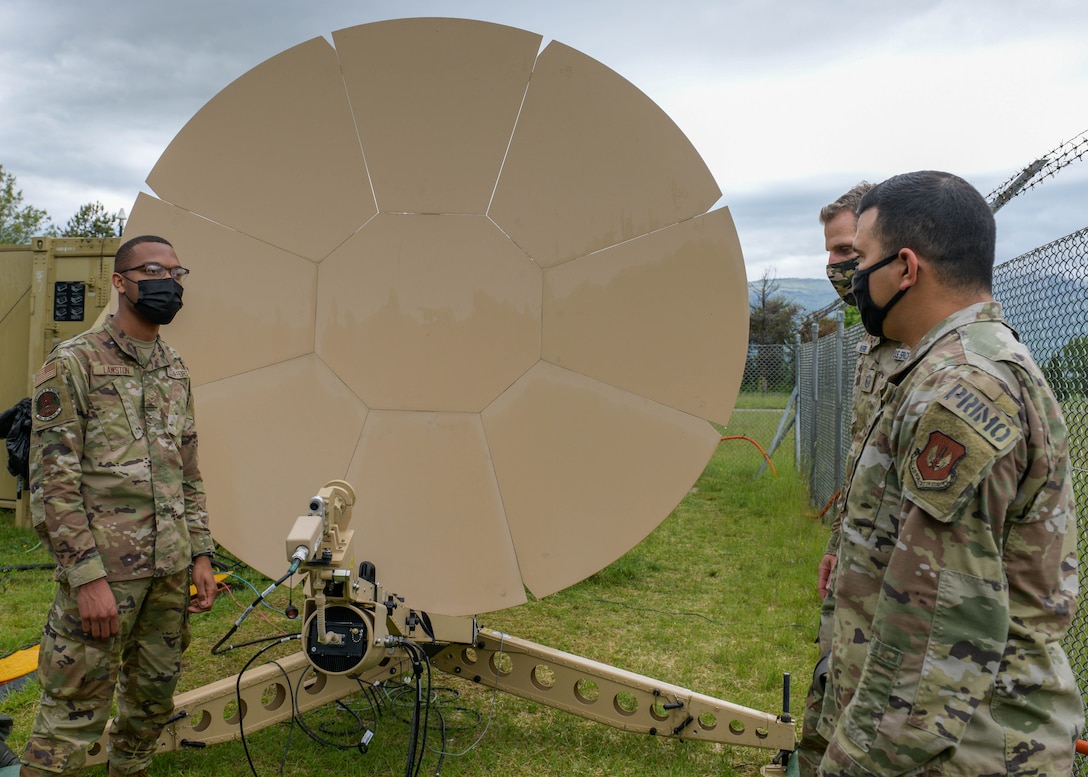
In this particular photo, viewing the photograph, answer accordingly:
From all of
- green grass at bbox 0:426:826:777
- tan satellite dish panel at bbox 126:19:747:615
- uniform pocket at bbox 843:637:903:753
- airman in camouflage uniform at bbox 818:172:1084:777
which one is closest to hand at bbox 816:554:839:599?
tan satellite dish panel at bbox 126:19:747:615

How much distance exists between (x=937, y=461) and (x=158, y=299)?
8.76 ft

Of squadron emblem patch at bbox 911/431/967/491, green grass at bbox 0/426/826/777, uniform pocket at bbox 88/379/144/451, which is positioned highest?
squadron emblem patch at bbox 911/431/967/491

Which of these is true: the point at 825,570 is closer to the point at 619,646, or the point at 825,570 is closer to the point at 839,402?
the point at 619,646

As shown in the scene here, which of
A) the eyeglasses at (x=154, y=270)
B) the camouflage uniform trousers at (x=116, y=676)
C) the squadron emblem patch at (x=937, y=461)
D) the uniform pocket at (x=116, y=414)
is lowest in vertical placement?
the camouflage uniform trousers at (x=116, y=676)

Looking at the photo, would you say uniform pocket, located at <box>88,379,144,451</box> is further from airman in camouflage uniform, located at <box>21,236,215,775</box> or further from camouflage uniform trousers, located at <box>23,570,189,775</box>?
camouflage uniform trousers, located at <box>23,570,189,775</box>

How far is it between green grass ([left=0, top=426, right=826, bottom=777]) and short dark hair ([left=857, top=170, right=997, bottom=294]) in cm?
263

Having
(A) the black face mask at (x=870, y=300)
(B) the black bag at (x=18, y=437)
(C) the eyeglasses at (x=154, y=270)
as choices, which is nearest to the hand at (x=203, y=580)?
(C) the eyeglasses at (x=154, y=270)

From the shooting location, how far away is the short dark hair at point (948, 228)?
5.45 ft

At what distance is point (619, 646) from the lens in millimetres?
5141

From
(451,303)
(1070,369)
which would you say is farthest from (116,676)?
(1070,369)

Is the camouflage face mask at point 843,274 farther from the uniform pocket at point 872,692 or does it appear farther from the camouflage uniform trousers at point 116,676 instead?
the camouflage uniform trousers at point 116,676

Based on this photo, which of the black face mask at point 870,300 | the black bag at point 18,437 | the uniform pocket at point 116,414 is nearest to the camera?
the black face mask at point 870,300

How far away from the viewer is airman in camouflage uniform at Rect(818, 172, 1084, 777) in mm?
1460

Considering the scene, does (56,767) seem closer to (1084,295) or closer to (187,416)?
(187,416)
